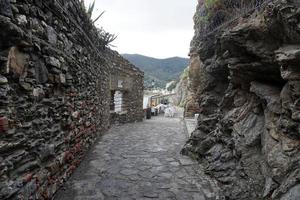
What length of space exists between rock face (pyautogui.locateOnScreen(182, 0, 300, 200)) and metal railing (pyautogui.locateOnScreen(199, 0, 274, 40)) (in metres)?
0.24

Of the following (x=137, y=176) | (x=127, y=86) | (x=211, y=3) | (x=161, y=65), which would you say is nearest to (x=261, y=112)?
(x=137, y=176)

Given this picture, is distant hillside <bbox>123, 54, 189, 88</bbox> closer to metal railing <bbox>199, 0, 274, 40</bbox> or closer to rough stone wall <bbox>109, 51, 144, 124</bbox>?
rough stone wall <bbox>109, 51, 144, 124</bbox>

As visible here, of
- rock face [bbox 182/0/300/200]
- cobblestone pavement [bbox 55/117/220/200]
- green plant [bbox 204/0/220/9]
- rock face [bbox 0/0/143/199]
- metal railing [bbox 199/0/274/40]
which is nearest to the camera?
rock face [bbox 0/0/143/199]

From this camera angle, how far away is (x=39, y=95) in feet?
8.68

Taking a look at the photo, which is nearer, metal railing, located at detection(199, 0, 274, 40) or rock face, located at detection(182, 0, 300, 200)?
rock face, located at detection(182, 0, 300, 200)

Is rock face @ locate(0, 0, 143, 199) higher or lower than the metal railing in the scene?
lower

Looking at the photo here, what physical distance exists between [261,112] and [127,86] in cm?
764

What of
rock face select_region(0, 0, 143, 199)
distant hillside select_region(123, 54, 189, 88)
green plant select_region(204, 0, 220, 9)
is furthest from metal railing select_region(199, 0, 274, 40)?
distant hillside select_region(123, 54, 189, 88)

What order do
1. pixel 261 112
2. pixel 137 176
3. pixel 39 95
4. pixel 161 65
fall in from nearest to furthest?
pixel 39 95 → pixel 261 112 → pixel 137 176 → pixel 161 65

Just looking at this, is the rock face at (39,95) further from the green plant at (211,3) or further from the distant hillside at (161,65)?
the distant hillside at (161,65)

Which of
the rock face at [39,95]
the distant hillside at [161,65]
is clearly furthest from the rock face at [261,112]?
the distant hillside at [161,65]

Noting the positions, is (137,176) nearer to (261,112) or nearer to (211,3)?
(261,112)

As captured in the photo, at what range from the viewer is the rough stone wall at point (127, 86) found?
934 cm

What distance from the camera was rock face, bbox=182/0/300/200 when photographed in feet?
7.64
